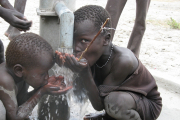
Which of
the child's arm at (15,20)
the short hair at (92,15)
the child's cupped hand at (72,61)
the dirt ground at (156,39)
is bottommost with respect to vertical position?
the dirt ground at (156,39)

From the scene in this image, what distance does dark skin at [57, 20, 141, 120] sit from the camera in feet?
6.28

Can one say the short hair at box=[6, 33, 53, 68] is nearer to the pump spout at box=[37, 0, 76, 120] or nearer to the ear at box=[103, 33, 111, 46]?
the pump spout at box=[37, 0, 76, 120]

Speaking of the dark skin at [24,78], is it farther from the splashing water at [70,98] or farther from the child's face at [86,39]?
the child's face at [86,39]

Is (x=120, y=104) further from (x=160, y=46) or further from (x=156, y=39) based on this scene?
(x=156, y=39)

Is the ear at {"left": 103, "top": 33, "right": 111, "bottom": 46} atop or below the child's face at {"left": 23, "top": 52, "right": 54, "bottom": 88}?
atop

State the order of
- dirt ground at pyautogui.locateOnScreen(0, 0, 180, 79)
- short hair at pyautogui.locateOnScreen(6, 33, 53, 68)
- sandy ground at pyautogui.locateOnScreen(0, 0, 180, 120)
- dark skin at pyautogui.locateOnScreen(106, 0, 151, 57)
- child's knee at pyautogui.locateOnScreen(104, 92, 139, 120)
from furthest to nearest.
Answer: dirt ground at pyautogui.locateOnScreen(0, 0, 180, 79) < dark skin at pyautogui.locateOnScreen(106, 0, 151, 57) < sandy ground at pyautogui.locateOnScreen(0, 0, 180, 120) < child's knee at pyautogui.locateOnScreen(104, 92, 139, 120) < short hair at pyautogui.locateOnScreen(6, 33, 53, 68)

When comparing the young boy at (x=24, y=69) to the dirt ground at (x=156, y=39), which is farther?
the dirt ground at (x=156, y=39)

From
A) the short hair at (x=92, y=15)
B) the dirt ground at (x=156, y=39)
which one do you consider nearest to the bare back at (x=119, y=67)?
the short hair at (x=92, y=15)

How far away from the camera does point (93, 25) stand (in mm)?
1922

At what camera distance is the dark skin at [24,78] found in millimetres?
1885

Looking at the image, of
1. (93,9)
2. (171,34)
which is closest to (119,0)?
(93,9)

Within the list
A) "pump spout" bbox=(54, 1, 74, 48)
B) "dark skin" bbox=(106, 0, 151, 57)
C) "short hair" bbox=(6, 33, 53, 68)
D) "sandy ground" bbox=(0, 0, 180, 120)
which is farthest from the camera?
"dark skin" bbox=(106, 0, 151, 57)

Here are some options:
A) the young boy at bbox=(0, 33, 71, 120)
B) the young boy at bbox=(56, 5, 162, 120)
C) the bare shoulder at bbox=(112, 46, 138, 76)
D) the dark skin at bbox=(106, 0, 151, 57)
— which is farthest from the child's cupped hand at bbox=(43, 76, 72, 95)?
the dark skin at bbox=(106, 0, 151, 57)

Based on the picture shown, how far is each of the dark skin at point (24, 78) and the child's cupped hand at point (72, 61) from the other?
15 cm
